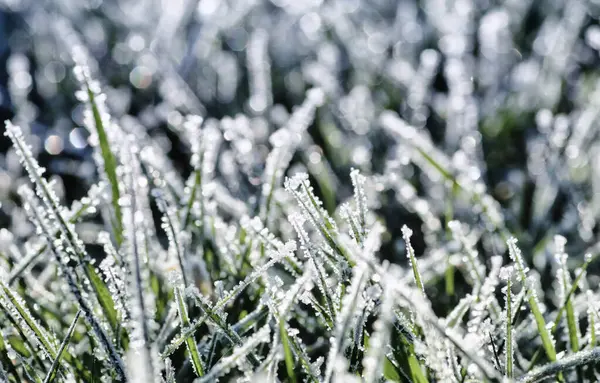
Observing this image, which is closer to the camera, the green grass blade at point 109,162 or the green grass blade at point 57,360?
the green grass blade at point 57,360

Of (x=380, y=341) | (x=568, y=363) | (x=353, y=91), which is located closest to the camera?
(x=380, y=341)

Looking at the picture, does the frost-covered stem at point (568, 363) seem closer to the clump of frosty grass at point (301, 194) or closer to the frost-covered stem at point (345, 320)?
the clump of frosty grass at point (301, 194)

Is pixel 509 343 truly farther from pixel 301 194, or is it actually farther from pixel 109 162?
pixel 109 162

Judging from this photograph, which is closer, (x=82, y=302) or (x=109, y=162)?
(x=82, y=302)

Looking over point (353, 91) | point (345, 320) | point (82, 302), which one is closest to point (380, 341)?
point (345, 320)

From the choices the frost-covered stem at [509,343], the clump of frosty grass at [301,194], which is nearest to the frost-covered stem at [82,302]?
the clump of frosty grass at [301,194]

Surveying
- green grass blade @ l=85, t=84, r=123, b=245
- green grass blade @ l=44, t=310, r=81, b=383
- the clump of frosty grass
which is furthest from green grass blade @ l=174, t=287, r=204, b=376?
green grass blade @ l=85, t=84, r=123, b=245

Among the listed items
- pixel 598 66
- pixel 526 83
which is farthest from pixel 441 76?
pixel 598 66

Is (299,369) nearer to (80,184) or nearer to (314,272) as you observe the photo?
(314,272)

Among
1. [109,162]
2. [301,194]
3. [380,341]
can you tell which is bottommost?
[380,341]
